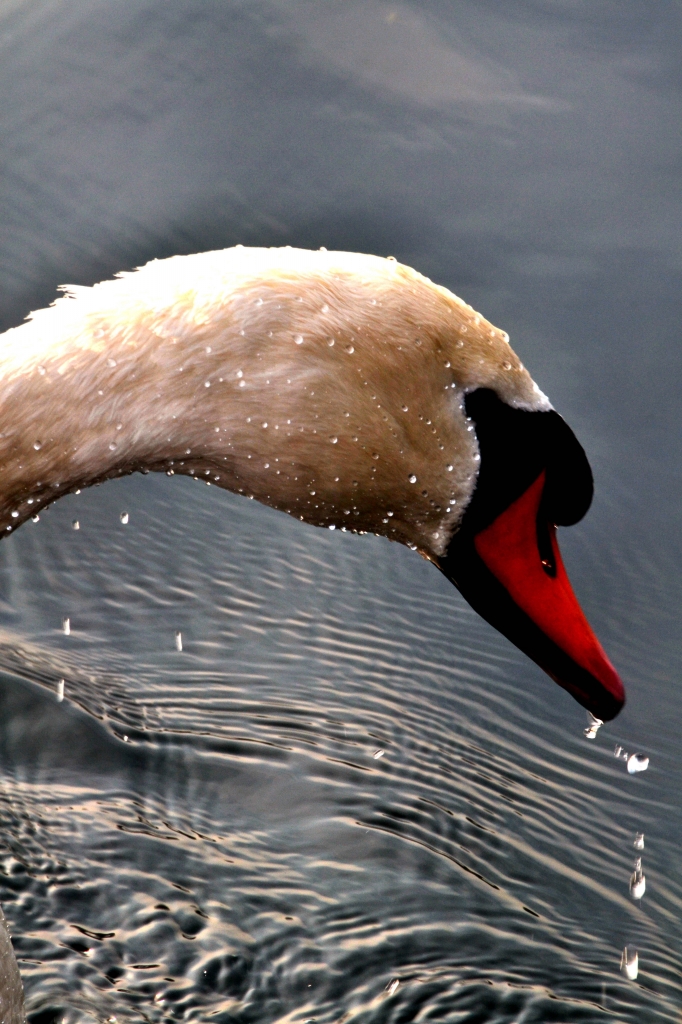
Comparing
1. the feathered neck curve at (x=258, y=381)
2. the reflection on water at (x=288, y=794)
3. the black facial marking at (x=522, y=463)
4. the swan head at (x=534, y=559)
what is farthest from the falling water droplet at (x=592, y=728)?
the feathered neck curve at (x=258, y=381)

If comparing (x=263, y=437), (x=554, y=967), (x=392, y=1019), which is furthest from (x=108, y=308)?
(x=554, y=967)

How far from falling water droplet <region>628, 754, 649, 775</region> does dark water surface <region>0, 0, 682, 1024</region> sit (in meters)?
0.02

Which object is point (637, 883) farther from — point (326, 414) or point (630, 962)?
point (326, 414)

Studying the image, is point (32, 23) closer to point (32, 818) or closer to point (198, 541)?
point (198, 541)

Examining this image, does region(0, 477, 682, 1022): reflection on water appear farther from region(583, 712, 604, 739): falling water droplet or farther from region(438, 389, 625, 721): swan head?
region(438, 389, 625, 721): swan head

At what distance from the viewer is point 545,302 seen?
11.3 feet

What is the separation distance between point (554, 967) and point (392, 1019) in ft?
1.16

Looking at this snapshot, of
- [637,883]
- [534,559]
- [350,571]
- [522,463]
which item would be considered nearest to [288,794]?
[350,571]

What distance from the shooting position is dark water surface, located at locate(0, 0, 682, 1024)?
2.86 metres

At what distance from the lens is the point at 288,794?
10.00ft

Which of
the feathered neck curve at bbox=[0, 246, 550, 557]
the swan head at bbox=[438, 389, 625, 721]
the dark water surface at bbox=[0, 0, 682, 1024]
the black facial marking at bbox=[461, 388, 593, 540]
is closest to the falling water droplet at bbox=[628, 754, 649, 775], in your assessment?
the dark water surface at bbox=[0, 0, 682, 1024]

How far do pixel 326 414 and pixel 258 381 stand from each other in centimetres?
12

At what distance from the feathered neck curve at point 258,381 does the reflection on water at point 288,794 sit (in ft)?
3.38

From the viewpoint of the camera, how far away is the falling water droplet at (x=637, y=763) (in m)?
3.08
